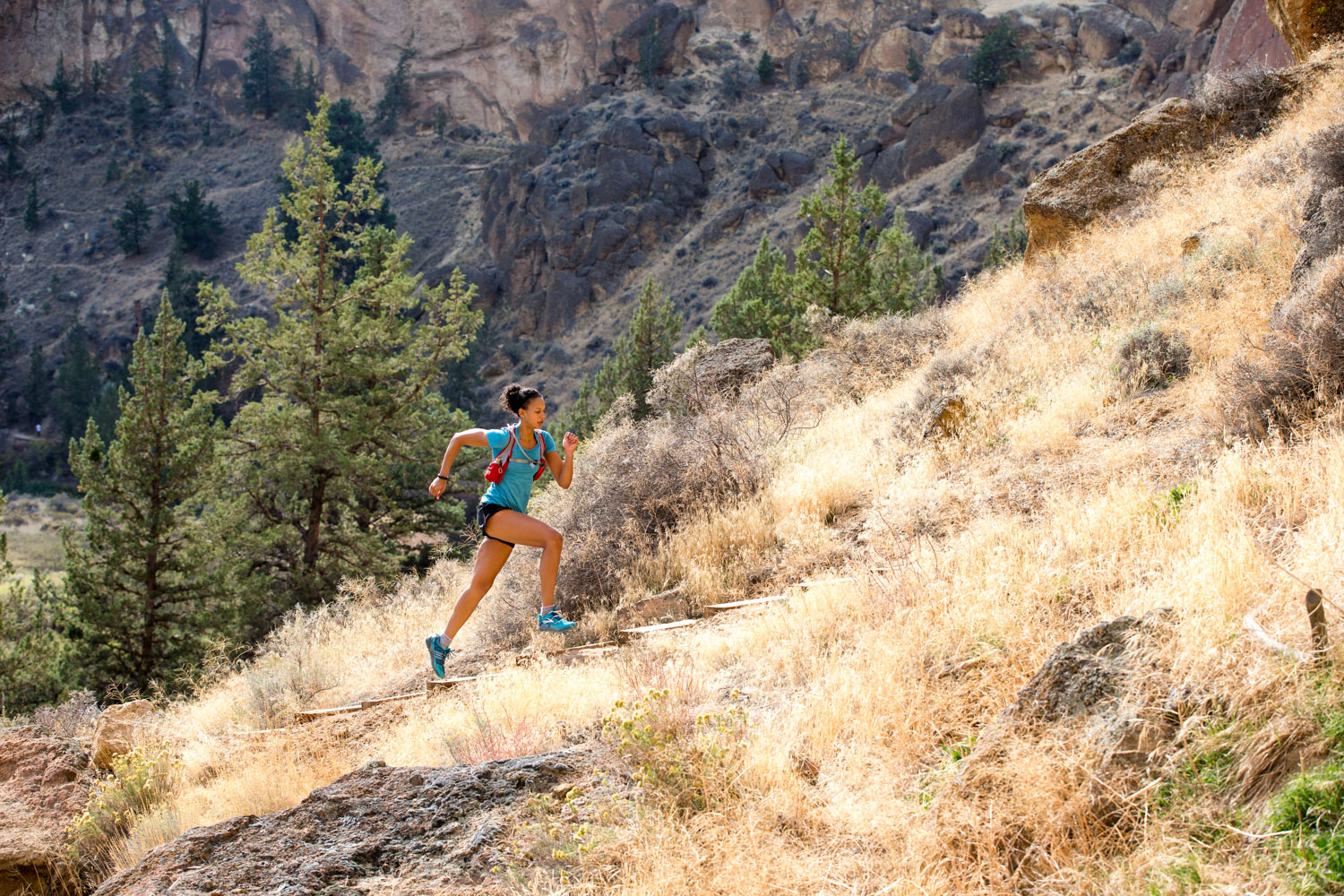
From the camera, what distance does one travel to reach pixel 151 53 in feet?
267

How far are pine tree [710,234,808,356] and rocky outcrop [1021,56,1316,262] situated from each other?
6.51 m

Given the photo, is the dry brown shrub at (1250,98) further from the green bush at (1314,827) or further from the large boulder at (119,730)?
the large boulder at (119,730)

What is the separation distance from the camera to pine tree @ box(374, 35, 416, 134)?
77688 mm

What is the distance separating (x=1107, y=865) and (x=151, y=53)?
335ft

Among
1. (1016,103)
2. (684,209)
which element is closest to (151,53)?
(684,209)

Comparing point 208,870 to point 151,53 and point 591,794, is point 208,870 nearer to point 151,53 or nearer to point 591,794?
point 591,794

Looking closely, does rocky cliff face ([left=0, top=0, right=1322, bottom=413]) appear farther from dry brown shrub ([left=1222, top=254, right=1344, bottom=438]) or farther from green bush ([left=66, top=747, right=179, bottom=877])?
green bush ([left=66, top=747, right=179, bottom=877])

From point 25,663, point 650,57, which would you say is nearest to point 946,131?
point 650,57

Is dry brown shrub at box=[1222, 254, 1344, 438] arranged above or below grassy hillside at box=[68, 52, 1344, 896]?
above

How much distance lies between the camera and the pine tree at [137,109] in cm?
7550

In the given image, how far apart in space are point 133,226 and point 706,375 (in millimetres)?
69952

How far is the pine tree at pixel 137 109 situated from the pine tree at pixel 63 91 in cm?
579

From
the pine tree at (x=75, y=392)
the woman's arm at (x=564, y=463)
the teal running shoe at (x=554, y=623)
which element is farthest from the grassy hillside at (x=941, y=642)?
the pine tree at (x=75, y=392)

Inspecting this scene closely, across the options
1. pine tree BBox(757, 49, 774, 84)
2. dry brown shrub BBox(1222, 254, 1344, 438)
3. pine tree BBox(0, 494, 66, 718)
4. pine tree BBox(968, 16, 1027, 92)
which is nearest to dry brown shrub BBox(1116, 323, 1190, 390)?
dry brown shrub BBox(1222, 254, 1344, 438)
